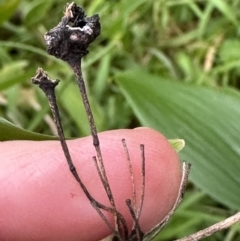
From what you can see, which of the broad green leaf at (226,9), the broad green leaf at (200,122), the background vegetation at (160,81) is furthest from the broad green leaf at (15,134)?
the broad green leaf at (226,9)

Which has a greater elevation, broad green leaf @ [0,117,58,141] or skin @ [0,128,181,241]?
broad green leaf @ [0,117,58,141]

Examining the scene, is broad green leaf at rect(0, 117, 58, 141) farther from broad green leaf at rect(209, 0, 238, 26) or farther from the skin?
broad green leaf at rect(209, 0, 238, 26)

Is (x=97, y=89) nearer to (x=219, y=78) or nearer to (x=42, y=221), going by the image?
(x=219, y=78)

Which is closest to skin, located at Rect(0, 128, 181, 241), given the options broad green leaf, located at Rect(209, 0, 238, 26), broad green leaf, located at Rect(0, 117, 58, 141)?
broad green leaf, located at Rect(0, 117, 58, 141)

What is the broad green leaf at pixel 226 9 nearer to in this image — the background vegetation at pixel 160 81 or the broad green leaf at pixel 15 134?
the background vegetation at pixel 160 81

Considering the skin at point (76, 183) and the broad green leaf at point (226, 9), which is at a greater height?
the broad green leaf at point (226, 9)

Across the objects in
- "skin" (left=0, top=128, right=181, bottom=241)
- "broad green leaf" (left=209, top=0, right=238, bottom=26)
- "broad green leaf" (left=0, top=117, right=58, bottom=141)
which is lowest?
"skin" (left=0, top=128, right=181, bottom=241)

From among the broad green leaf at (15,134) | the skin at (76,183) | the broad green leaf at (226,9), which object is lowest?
the skin at (76,183)
